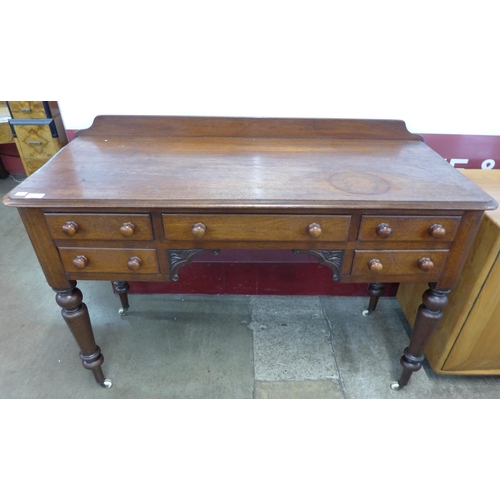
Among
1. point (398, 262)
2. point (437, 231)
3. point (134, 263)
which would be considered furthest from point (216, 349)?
point (437, 231)

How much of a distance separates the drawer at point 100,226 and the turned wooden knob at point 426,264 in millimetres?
869

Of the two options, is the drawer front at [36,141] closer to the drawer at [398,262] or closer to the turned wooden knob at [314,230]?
the turned wooden knob at [314,230]

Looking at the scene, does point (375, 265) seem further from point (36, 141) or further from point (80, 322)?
point (36, 141)

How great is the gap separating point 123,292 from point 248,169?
107 cm

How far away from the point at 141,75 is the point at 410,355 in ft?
5.20

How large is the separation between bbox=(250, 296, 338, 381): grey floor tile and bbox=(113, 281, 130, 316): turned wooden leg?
683mm

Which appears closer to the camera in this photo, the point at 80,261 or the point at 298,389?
the point at 80,261

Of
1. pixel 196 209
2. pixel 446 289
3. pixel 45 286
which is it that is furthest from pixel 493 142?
pixel 45 286

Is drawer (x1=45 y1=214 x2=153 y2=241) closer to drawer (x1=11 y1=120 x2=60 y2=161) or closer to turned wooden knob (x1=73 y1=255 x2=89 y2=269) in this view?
turned wooden knob (x1=73 y1=255 x2=89 y2=269)

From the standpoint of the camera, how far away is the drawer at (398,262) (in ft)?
3.82

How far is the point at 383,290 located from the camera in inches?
75.0

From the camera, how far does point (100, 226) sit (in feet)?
3.59

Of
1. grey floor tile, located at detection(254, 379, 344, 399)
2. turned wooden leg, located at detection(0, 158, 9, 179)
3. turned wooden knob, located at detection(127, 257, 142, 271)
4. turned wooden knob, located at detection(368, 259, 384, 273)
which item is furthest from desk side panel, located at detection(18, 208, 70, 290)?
turned wooden leg, located at detection(0, 158, 9, 179)

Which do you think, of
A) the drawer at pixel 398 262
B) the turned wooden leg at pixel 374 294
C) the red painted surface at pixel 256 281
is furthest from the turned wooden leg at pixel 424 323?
the red painted surface at pixel 256 281
